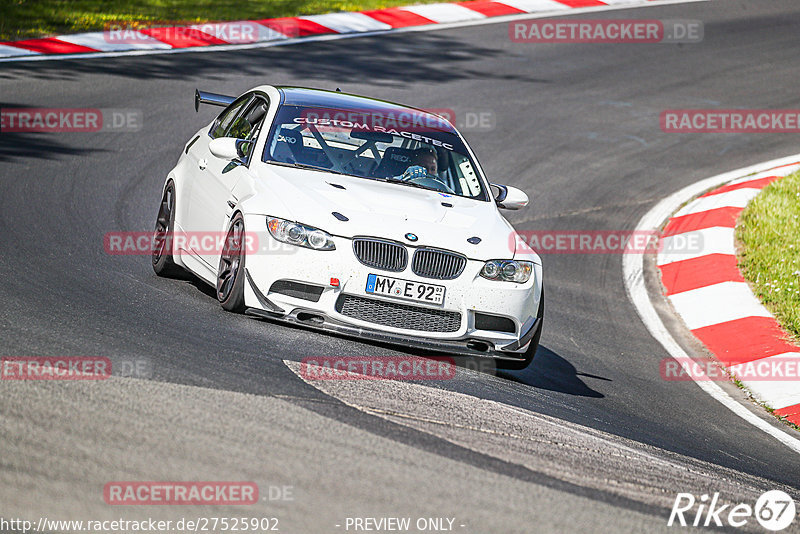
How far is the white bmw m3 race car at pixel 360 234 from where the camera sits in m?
6.71

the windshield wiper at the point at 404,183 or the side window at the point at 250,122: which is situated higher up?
the side window at the point at 250,122

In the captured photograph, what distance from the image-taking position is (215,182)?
782 cm

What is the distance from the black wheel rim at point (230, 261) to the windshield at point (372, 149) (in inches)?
29.4

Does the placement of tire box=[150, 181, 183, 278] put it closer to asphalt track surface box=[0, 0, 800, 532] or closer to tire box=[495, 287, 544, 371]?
asphalt track surface box=[0, 0, 800, 532]

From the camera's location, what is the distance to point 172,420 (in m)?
4.55

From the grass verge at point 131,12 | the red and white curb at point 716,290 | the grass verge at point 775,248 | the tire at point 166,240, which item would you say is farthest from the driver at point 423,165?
the grass verge at point 131,12

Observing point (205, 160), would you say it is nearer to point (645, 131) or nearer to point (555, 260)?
point (555, 260)

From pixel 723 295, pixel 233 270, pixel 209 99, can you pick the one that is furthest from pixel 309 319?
pixel 723 295

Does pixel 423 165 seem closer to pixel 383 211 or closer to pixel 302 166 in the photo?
pixel 302 166

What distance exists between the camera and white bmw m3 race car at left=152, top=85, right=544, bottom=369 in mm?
6707

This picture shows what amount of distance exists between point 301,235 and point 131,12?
12852 mm

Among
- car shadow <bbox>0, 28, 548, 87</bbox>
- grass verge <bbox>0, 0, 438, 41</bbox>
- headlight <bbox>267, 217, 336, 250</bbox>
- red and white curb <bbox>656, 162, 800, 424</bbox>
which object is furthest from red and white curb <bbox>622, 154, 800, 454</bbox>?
grass verge <bbox>0, 0, 438, 41</bbox>

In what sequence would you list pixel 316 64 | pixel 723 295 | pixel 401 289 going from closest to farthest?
1. pixel 401 289
2. pixel 723 295
3. pixel 316 64

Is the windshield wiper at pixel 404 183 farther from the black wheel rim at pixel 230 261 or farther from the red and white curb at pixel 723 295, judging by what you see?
the red and white curb at pixel 723 295
